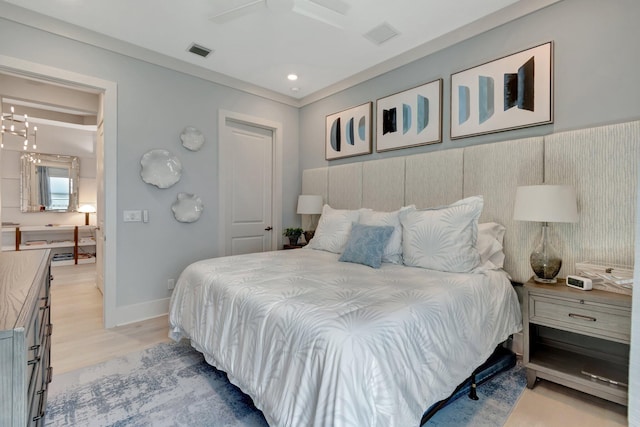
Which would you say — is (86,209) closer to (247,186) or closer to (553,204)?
(247,186)

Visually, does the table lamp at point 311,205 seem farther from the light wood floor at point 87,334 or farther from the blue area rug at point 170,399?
the blue area rug at point 170,399

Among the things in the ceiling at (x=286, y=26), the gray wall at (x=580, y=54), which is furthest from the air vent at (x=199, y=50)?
the gray wall at (x=580, y=54)

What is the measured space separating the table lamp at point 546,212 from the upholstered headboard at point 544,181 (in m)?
0.17

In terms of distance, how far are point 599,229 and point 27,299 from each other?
2995mm

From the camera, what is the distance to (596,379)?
71.7 inches

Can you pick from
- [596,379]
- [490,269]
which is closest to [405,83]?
[490,269]

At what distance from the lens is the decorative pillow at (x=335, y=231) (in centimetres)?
299

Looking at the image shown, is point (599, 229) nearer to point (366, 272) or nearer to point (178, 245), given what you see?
point (366, 272)

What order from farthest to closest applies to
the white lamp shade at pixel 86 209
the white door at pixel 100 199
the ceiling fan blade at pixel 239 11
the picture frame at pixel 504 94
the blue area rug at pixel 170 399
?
the white lamp shade at pixel 86 209, the white door at pixel 100 199, the picture frame at pixel 504 94, the ceiling fan blade at pixel 239 11, the blue area rug at pixel 170 399

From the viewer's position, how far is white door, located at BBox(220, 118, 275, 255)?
3953 mm

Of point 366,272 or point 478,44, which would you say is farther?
point 478,44

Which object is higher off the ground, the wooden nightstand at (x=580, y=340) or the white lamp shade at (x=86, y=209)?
the white lamp shade at (x=86, y=209)

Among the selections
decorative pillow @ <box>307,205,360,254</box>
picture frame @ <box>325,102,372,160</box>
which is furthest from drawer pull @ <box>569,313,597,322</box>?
picture frame @ <box>325,102,372,160</box>

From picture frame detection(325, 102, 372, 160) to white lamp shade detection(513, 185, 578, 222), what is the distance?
6.42 feet
